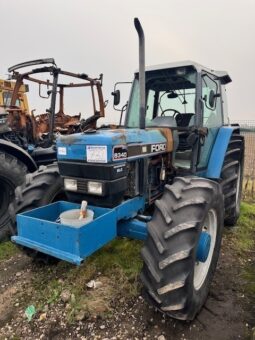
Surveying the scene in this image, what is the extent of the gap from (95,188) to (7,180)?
6.45ft

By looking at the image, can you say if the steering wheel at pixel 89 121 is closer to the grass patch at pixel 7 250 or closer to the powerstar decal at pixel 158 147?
the grass patch at pixel 7 250

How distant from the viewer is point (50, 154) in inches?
231

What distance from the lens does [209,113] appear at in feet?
13.3

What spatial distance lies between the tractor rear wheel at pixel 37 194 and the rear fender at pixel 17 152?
0.99 metres

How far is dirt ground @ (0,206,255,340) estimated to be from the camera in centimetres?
244

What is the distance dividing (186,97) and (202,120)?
47 centimetres

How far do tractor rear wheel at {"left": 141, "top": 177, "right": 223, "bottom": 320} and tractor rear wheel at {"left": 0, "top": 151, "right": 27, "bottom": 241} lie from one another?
2.39 meters

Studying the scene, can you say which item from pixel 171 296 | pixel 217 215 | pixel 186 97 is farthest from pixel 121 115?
pixel 171 296

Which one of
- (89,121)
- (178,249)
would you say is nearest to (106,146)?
(178,249)

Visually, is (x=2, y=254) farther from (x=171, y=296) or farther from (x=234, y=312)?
(x=234, y=312)

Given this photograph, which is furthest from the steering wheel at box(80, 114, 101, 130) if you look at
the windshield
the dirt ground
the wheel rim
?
the wheel rim

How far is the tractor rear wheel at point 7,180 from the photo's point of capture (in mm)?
4172

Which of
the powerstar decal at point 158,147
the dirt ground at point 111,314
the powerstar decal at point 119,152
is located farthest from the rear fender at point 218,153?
the powerstar decal at point 119,152

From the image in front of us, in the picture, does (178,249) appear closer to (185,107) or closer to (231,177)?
(185,107)
